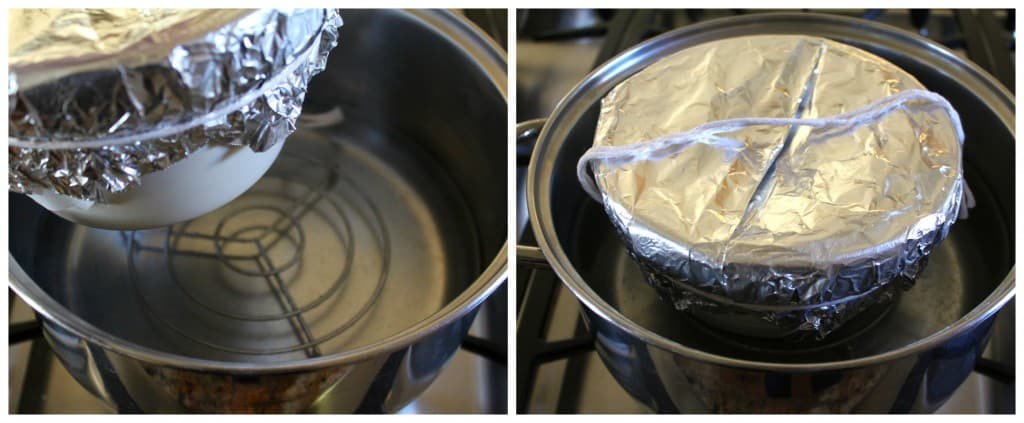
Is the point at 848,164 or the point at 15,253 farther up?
the point at 848,164

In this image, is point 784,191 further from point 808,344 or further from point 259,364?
point 259,364

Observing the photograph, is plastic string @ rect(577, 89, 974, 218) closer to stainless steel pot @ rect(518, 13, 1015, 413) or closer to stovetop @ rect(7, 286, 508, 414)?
stainless steel pot @ rect(518, 13, 1015, 413)

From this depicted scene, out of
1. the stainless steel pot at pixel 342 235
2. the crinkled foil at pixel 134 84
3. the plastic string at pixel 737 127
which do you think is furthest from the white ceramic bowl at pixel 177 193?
the plastic string at pixel 737 127

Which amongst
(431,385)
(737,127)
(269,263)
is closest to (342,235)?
(269,263)

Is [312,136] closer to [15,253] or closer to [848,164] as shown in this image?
[15,253]

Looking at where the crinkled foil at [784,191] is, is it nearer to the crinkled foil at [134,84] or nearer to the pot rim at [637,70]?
the pot rim at [637,70]

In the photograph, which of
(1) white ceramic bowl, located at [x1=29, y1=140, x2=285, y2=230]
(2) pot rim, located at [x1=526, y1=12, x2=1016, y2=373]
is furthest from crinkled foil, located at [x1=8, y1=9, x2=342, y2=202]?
(2) pot rim, located at [x1=526, y1=12, x2=1016, y2=373]

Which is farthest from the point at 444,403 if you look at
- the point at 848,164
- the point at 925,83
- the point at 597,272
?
the point at 925,83
